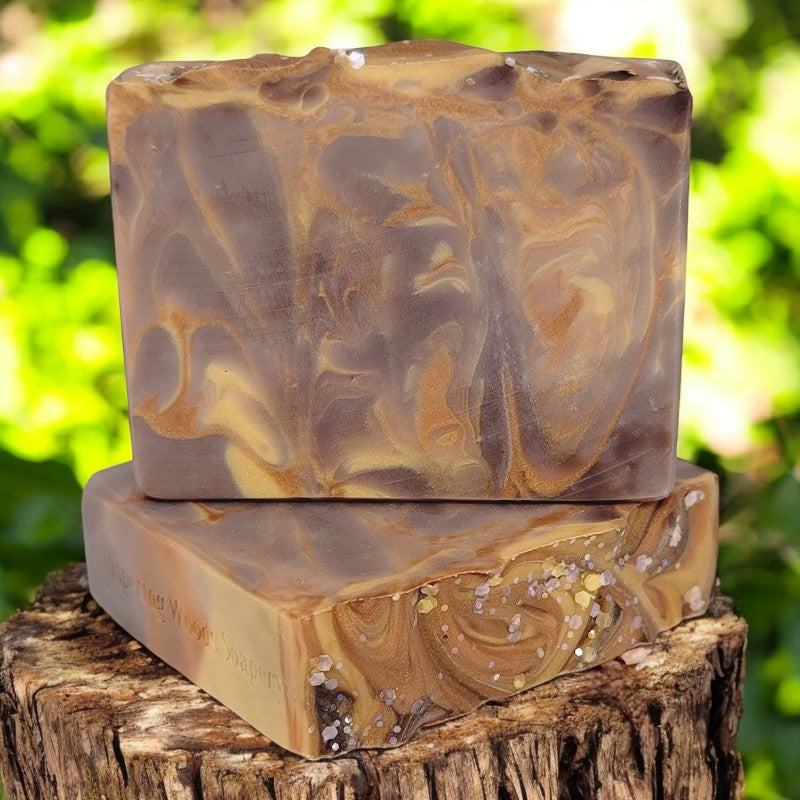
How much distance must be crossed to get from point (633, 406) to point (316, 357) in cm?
29

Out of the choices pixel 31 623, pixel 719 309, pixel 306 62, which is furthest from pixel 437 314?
pixel 719 309

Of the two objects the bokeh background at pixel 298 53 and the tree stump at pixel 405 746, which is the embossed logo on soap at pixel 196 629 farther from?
the bokeh background at pixel 298 53

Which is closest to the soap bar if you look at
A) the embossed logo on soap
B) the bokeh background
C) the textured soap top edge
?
the embossed logo on soap

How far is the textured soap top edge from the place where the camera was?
0.95 meters

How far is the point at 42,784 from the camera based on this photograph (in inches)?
40.1

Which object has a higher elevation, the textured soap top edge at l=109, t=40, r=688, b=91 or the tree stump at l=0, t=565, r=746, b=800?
the textured soap top edge at l=109, t=40, r=688, b=91

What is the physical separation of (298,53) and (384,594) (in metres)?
1.40

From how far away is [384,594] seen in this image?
2.86 ft

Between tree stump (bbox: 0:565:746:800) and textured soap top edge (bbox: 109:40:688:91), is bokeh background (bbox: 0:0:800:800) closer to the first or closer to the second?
tree stump (bbox: 0:565:746:800)

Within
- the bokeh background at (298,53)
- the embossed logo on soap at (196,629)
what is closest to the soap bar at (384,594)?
the embossed logo on soap at (196,629)

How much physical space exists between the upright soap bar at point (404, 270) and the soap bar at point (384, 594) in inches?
1.8

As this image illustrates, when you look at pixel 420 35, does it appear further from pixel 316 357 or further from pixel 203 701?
pixel 203 701

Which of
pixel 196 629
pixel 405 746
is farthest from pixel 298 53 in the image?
pixel 405 746

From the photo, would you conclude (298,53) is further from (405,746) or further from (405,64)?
(405,746)
